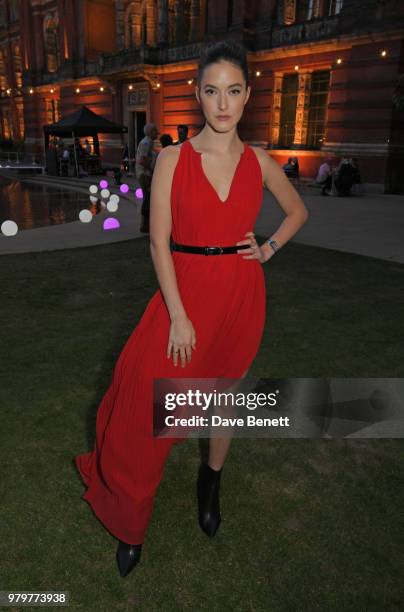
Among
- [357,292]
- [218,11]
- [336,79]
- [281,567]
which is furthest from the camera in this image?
[218,11]

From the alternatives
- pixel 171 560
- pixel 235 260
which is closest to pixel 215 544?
pixel 171 560

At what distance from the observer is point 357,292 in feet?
15.6

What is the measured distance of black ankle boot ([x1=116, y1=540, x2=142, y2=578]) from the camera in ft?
5.36

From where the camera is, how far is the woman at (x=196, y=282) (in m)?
1.41

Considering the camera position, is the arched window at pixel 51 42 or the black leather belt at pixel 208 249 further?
the arched window at pixel 51 42

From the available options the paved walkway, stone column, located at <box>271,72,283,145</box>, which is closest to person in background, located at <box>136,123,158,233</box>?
the paved walkway

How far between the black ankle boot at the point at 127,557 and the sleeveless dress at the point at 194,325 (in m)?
0.04

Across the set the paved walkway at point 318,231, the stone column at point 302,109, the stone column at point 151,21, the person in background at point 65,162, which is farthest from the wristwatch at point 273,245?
the stone column at point 151,21

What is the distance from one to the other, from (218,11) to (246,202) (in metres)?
19.4

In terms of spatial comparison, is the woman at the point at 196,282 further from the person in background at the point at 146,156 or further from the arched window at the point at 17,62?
the arched window at the point at 17,62

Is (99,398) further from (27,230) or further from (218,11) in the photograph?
(218,11)

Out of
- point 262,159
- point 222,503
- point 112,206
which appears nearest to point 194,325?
point 262,159

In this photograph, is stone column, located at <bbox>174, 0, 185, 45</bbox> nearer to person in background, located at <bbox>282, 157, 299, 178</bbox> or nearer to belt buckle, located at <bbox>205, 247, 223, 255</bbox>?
person in background, located at <bbox>282, 157, 299, 178</bbox>

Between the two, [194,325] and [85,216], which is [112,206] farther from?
[194,325]
